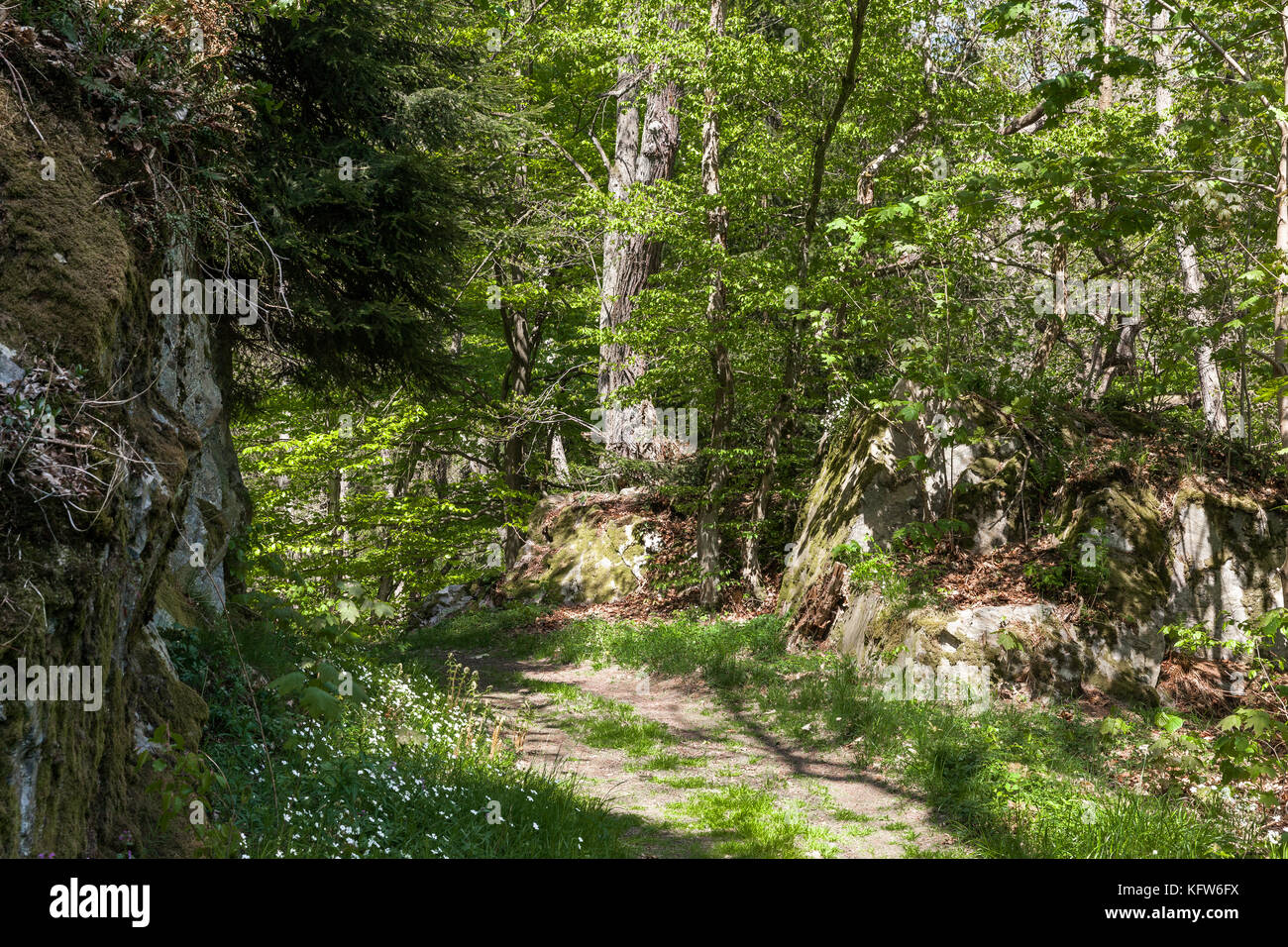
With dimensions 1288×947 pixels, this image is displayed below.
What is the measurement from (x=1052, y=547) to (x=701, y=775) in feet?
15.2

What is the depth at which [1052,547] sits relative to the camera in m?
8.88

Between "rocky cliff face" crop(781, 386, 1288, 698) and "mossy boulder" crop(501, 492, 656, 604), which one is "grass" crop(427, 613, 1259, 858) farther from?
"mossy boulder" crop(501, 492, 656, 604)

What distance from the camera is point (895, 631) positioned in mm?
8500

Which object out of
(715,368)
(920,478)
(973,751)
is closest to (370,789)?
(973,751)

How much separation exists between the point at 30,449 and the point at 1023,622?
7.87 metres

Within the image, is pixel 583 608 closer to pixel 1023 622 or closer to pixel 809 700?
pixel 809 700

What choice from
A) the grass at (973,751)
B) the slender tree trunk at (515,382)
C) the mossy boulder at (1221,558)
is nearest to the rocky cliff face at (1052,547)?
the mossy boulder at (1221,558)

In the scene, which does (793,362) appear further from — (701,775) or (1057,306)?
(701,775)

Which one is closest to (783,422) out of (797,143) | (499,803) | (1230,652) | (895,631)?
(797,143)

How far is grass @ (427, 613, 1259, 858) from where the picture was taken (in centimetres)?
480

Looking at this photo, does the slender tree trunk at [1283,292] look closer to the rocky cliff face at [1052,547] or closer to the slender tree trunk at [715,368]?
the rocky cliff face at [1052,547]

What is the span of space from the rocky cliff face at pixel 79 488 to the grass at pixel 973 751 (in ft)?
15.2

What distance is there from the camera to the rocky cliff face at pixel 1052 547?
804 cm

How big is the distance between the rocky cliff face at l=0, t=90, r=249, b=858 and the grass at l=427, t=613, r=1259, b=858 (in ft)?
15.2
